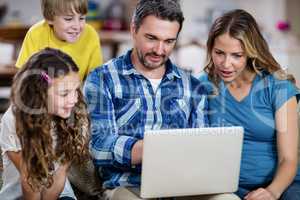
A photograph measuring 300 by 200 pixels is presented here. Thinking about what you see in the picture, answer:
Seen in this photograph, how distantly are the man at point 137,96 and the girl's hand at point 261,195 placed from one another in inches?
12.4

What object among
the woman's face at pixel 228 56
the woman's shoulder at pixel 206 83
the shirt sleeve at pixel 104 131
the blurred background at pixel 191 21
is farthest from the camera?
the blurred background at pixel 191 21

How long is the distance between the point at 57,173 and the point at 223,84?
2.21 ft

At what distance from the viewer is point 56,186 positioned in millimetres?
1641

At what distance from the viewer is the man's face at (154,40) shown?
180cm

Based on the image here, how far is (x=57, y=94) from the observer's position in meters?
1.60

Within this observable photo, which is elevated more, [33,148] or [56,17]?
[56,17]

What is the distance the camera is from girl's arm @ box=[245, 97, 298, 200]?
1.77 m

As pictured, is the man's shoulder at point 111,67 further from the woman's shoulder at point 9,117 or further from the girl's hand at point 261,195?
the girl's hand at point 261,195

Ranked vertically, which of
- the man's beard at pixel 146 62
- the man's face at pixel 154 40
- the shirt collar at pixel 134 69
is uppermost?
the man's face at pixel 154 40

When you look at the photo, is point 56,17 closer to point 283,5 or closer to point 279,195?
point 279,195

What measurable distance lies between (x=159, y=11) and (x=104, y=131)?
17.4 inches

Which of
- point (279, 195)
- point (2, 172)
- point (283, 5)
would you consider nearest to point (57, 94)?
point (2, 172)

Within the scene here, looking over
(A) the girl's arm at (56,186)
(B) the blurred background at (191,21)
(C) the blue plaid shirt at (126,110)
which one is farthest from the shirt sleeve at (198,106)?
(B) the blurred background at (191,21)

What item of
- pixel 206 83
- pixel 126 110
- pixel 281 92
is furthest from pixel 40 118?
pixel 281 92
